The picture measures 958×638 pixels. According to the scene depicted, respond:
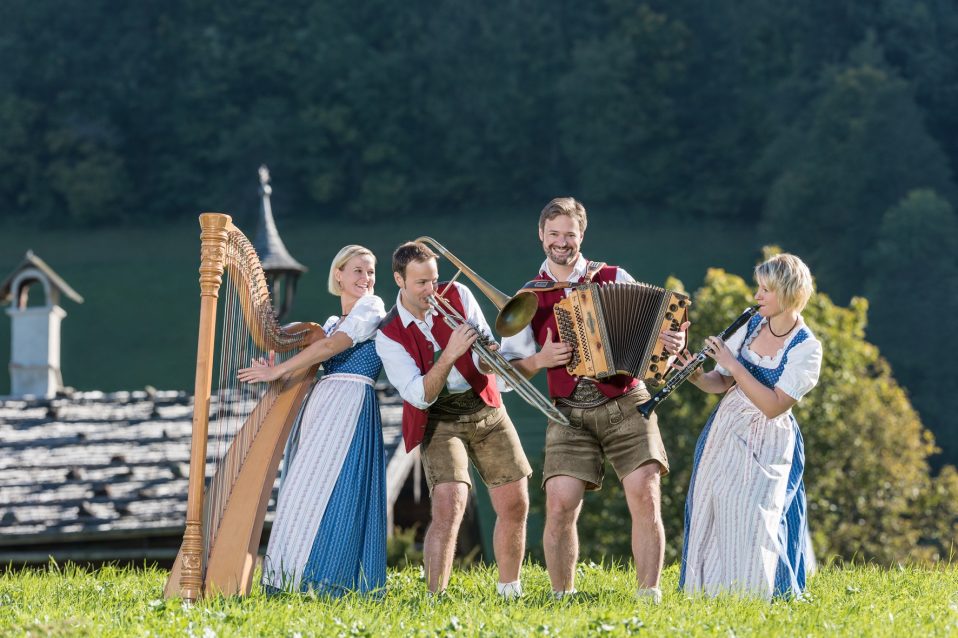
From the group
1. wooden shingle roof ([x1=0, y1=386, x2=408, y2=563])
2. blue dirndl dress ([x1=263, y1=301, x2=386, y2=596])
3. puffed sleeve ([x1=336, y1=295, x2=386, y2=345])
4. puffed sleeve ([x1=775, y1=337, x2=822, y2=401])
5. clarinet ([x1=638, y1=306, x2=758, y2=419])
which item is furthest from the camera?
wooden shingle roof ([x1=0, y1=386, x2=408, y2=563])

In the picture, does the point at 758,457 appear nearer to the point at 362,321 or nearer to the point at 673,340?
the point at 673,340

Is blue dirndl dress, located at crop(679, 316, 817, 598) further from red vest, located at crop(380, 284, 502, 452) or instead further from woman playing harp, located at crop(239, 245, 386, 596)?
woman playing harp, located at crop(239, 245, 386, 596)

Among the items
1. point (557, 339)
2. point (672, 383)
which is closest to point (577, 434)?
point (557, 339)

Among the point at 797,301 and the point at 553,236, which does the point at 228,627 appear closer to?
the point at 553,236

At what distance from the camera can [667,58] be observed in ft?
168

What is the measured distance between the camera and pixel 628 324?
5.77 m

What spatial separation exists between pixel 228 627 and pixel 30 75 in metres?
50.9

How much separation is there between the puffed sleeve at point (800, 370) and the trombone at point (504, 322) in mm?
906

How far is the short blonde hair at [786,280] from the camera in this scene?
5.87 meters

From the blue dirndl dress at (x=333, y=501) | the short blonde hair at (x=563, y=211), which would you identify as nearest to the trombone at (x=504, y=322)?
the short blonde hair at (x=563, y=211)

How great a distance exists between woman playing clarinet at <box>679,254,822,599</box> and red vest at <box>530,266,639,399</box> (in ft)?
0.89

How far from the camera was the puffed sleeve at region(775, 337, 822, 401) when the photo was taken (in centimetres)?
583

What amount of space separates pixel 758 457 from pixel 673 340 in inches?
Answer: 25.6

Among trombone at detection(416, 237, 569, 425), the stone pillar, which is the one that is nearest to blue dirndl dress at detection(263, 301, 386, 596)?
trombone at detection(416, 237, 569, 425)
